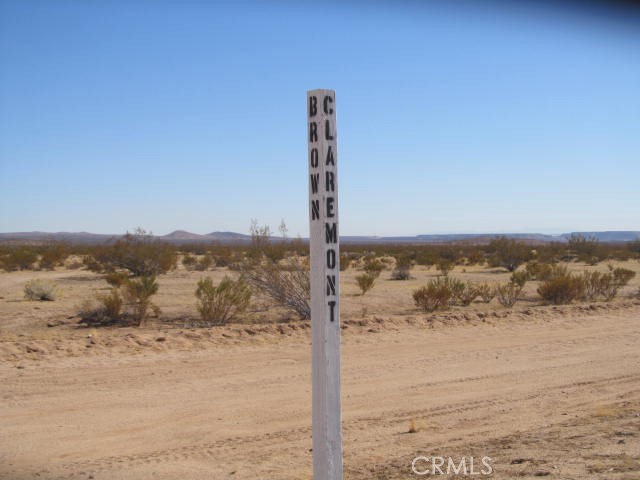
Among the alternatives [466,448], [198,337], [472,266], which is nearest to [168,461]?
[466,448]

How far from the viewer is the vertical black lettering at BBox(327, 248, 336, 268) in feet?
17.8

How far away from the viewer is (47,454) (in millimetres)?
8398

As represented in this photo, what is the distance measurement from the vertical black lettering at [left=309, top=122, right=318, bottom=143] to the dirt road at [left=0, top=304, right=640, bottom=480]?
413 centimetres

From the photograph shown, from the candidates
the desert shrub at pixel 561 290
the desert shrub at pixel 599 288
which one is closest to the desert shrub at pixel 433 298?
the desert shrub at pixel 561 290


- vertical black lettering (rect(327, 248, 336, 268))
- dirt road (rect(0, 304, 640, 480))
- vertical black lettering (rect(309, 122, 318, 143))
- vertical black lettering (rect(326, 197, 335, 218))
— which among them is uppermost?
vertical black lettering (rect(309, 122, 318, 143))

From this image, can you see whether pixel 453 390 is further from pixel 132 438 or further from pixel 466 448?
pixel 132 438

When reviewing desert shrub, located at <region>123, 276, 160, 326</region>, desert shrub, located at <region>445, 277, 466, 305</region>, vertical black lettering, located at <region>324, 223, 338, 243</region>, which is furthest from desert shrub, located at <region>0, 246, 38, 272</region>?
vertical black lettering, located at <region>324, 223, 338, 243</region>

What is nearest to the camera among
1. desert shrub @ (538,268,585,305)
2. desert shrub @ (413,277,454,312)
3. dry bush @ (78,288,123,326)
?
dry bush @ (78,288,123,326)

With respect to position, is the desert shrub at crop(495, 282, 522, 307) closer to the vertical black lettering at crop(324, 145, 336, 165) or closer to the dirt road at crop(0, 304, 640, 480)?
the dirt road at crop(0, 304, 640, 480)

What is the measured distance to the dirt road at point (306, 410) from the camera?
26.2ft

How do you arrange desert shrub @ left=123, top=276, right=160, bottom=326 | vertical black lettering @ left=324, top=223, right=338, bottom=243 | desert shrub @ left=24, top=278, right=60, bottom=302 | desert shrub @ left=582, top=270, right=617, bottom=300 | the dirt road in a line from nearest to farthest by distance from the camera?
vertical black lettering @ left=324, top=223, right=338, bottom=243
the dirt road
desert shrub @ left=123, top=276, right=160, bottom=326
desert shrub @ left=24, top=278, right=60, bottom=302
desert shrub @ left=582, top=270, right=617, bottom=300

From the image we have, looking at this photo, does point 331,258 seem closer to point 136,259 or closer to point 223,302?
point 223,302

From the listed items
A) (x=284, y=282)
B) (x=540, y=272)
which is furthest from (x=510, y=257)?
(x=284, y=282)

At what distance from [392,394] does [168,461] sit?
4682 millimetres
